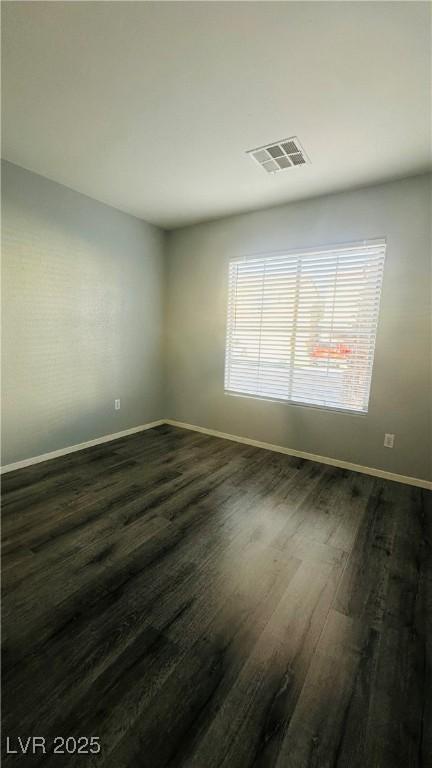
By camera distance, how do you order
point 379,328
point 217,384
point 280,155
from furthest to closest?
point 217,384
point 379,328
point 280,155

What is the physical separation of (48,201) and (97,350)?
4.74 feet

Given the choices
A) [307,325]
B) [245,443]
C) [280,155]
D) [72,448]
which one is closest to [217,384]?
[245,443]

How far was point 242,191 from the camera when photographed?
2.83 metres

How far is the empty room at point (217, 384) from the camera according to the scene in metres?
1.05

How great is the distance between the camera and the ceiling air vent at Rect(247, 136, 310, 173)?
2.12m

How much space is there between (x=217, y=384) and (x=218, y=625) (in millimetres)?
2735

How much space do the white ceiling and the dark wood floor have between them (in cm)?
261

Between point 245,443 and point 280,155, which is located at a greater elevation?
point 280,155

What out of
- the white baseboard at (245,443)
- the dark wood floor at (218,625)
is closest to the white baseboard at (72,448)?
the white baseboard at (245,443)

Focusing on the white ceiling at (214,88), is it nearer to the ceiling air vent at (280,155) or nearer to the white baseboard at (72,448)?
the ceiling air vent at (280,155)

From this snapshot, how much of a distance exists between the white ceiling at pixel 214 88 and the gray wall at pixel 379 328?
1.00ft

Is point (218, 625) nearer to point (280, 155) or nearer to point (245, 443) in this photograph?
point (245, 443)

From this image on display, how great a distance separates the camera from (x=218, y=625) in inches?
51.1

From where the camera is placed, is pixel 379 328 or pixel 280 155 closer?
pixel 280 155
